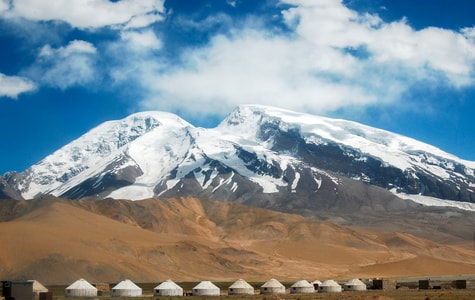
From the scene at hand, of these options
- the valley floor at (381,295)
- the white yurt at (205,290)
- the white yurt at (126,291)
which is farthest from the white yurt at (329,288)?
the white yurt at (126,291)

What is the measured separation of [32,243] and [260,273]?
6043cm

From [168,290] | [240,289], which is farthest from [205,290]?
[240,289]

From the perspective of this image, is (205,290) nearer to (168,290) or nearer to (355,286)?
(168,290)

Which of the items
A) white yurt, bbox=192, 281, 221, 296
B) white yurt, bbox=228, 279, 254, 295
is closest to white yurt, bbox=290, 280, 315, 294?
white yurt, bbox=228, 279, 254, 295

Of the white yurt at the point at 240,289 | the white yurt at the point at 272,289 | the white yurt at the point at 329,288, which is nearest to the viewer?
the white yurt at the point at 240,289

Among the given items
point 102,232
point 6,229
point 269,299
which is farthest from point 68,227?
point 269,299

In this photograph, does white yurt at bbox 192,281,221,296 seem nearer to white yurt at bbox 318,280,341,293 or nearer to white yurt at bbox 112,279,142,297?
white yurt at bbox 112,279,142,297

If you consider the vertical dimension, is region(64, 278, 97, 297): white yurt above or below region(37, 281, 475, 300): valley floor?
above

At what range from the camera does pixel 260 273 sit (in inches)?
7736

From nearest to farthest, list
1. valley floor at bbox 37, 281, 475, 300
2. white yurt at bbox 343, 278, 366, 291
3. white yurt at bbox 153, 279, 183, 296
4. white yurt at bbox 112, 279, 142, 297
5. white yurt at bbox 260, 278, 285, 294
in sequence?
valley floor at bbox 37, 281, 475, 300 < white yurt at bbox 112, 279, 142, 297 < white yurt at bbox 153, 279, 183, 296 < white yurt at bbox 260, 278, 285, 294 < white yurt at bbox 343, 278, 366, 291

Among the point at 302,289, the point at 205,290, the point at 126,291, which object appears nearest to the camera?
the point at 126,291

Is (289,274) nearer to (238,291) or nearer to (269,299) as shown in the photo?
(238,291)

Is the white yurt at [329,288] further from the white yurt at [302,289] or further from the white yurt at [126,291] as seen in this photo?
the white yurt at [126,291]

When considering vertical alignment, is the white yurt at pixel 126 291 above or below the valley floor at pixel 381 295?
above
